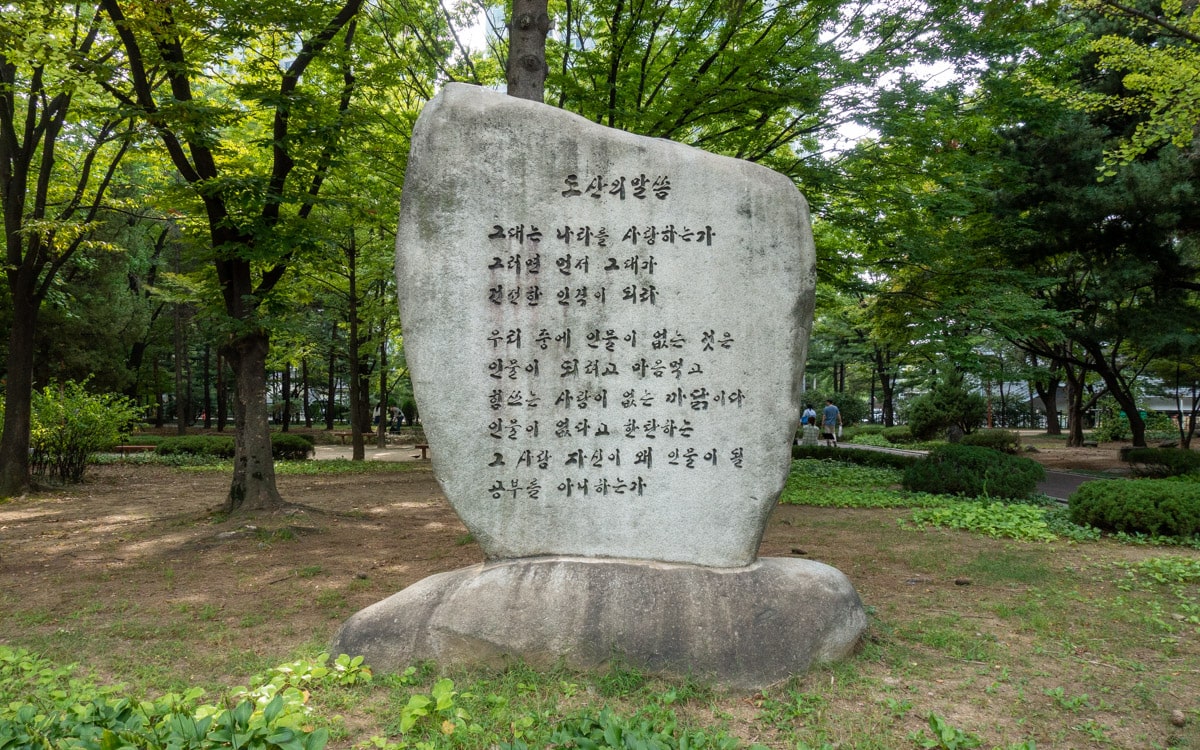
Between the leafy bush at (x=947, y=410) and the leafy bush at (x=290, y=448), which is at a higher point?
the leafy bush at (x=947, y=410)

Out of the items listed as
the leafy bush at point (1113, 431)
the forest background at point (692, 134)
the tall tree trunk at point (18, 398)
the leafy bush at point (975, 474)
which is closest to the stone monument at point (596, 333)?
the forest background at point (692, 134)

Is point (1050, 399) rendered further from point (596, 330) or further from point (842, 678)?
point (596, 330)

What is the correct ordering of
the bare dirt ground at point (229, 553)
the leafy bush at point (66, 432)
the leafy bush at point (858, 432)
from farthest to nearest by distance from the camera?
the leafy bush at point (858, 432)
the leafy bush at point (66, 432)
the bare dirt ground at point (229, 553)

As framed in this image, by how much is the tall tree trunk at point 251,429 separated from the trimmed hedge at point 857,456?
9.70 m

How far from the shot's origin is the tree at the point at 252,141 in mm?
7570

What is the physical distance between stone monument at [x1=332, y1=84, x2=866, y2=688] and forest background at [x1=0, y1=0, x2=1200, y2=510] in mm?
4298

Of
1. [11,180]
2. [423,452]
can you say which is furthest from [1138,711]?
[423,452]

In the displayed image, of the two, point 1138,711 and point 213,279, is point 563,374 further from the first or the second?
point 213,279

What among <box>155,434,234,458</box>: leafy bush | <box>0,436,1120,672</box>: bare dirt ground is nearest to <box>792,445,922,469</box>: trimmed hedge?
<box>0,436,1120,672</box>: bare dirt ground

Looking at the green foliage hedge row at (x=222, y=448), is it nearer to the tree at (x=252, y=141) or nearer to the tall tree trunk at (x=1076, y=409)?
the tree at (x=252, y=141)

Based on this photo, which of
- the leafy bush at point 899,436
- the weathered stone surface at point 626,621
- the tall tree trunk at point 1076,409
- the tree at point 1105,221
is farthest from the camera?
the leafy bush at point 899,436

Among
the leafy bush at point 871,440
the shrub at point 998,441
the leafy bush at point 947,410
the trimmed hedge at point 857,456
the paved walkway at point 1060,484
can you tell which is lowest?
the paved walkway at point 1060,484

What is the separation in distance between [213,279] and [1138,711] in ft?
34.9

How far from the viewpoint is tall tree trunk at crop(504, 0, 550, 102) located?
7090 millimetres
